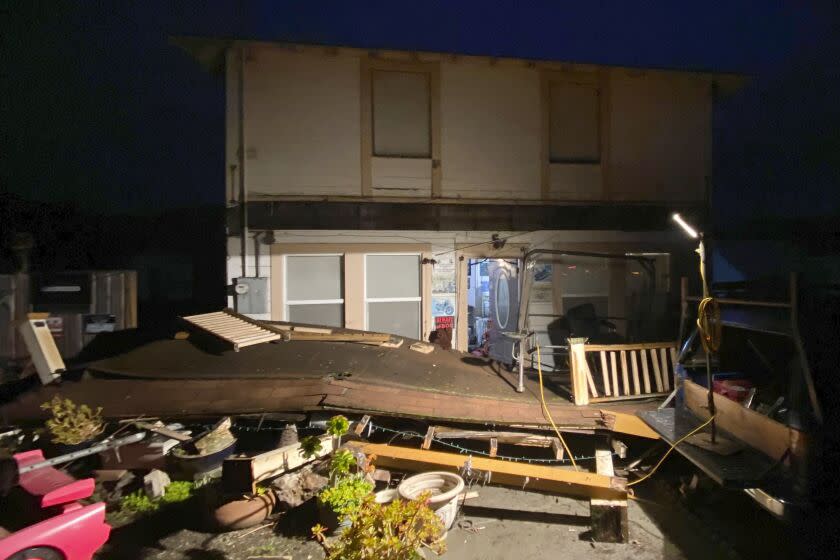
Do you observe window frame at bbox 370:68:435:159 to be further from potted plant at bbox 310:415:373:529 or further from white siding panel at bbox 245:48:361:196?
potted plant at bbox 310:415:373:529

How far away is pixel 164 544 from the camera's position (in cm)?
427

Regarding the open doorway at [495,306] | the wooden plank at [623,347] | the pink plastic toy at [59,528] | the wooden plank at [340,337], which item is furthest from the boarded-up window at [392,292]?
the pink plastic toy at [59,528]

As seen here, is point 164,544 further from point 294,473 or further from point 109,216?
point 109,216

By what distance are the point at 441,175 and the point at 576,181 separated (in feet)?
10.1

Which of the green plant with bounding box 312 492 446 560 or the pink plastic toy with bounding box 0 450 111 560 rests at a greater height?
the green plant with bounding box 312 492 446 560

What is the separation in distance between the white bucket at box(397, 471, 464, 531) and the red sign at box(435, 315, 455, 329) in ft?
15.0

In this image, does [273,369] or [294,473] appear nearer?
[294,473]

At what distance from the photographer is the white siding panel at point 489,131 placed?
920 cm

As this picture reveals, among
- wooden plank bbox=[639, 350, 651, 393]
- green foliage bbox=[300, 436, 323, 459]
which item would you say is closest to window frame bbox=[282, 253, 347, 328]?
green foliage bbox=[300, 436, 323, 459]

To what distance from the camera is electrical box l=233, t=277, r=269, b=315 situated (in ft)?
26.8

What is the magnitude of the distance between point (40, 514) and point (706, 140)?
13.0 m

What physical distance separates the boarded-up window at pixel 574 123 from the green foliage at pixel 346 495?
800 centimetres

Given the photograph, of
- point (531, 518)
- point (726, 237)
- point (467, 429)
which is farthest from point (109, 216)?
point (726, 237)

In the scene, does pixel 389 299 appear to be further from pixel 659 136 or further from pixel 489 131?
pixel 659 136
